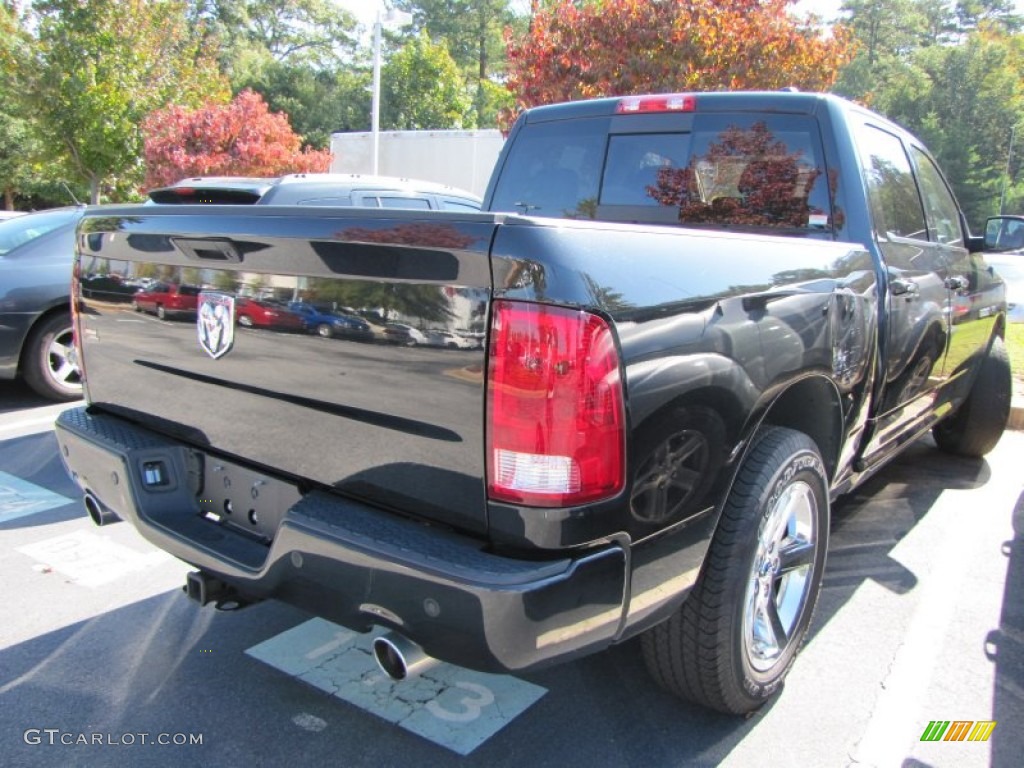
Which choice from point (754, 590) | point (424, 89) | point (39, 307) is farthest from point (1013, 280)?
point (424, 89)

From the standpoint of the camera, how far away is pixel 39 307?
20.2 ft

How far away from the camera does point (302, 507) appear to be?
2.03 meters

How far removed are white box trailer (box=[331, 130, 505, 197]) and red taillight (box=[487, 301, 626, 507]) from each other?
51.3 ft

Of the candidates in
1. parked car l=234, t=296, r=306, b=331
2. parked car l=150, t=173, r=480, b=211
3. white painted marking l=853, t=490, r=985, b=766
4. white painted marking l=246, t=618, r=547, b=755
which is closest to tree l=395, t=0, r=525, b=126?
parked car l=150, t=173, r=480, b=211

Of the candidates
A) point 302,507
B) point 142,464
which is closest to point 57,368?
point 142,464

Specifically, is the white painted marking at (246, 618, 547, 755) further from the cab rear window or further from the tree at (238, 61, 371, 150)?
the tree at (238, 61, 371, 150)

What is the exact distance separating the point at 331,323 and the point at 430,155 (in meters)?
17.3

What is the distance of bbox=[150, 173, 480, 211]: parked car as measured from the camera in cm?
581

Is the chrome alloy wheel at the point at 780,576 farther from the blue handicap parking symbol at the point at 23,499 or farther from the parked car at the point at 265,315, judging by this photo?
the blue handicap parking symbol at the point at 23,499

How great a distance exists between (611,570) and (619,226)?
82 centimetres

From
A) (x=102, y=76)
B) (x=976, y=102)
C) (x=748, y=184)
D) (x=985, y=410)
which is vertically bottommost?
(x=985, y=410)

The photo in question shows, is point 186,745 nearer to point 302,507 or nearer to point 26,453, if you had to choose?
point 302,507

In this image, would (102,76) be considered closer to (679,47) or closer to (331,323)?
(679,47)

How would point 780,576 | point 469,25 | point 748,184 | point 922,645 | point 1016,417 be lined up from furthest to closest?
point 469,25, point 1016,417, point 748,184, point 922,645, point 780,576
